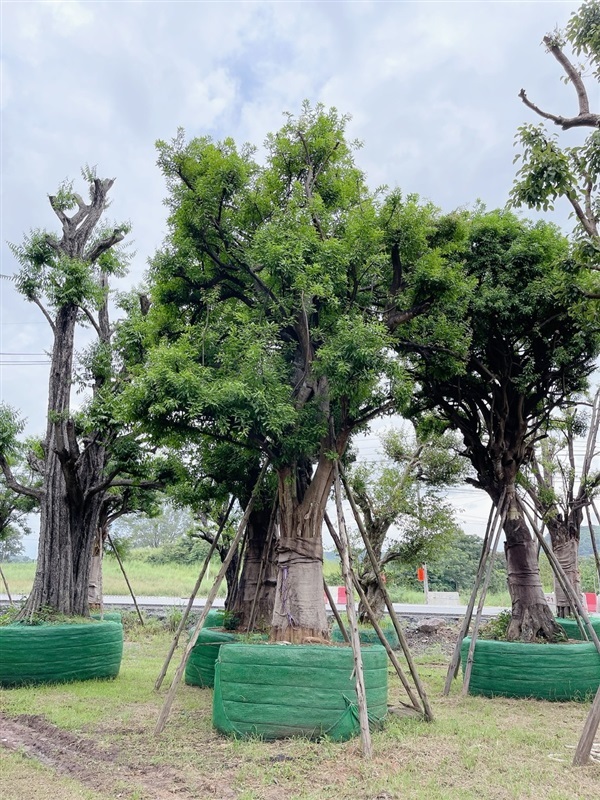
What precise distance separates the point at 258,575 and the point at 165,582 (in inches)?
1054

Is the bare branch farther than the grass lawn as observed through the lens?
Yes

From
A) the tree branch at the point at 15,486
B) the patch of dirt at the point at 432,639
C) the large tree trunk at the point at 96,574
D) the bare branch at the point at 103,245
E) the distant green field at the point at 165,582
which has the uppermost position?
the bare branch at the point at 103,245

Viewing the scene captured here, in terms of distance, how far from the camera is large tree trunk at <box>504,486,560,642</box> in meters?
9.91

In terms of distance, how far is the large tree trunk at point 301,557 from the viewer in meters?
7.43

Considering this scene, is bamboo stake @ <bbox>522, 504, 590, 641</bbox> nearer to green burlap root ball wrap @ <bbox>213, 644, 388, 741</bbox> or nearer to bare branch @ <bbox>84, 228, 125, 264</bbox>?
green burlap root ball wrap @ <bbox>213, 644, 388, 741</bbox>

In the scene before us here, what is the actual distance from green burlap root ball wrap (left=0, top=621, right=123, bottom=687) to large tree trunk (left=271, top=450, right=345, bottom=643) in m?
3.42

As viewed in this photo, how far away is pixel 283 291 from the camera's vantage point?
7945mm

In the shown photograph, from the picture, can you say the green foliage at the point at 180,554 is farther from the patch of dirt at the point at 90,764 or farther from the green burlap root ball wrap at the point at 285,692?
the green burlap root ball wrap at the point at 285,692

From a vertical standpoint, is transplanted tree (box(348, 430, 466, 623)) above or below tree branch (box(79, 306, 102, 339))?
below

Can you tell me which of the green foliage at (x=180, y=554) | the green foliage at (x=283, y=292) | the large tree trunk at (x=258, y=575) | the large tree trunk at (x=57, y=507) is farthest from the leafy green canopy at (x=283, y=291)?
the green foliage at (x=180, y=554)

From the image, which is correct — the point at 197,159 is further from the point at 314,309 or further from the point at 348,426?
the point at 348,426

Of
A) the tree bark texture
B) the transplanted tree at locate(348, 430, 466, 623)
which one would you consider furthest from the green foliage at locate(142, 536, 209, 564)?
the tree bark texture

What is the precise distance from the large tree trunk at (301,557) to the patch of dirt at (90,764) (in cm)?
229

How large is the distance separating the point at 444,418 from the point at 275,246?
5.64 meters
